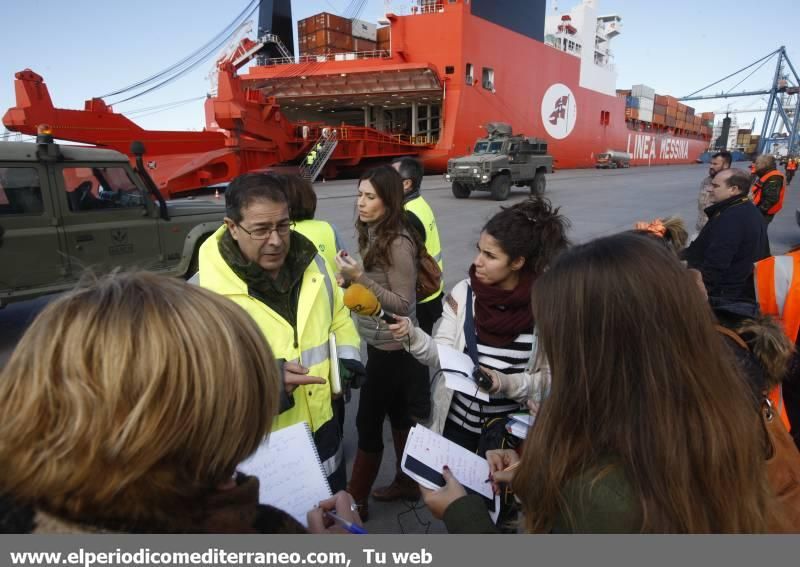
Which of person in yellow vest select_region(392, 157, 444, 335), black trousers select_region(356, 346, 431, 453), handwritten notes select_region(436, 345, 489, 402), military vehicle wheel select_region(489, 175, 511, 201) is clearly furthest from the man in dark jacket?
military vehicle wheel select_region(489, 175, 511, 201)

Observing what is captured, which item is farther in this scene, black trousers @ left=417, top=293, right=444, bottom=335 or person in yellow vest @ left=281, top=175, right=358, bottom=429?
black trousers @ left=417, top=293, right=444, bottom=335

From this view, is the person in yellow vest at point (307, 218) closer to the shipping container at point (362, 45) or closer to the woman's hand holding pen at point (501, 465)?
the woman's hand holding pen at point (501, 465)

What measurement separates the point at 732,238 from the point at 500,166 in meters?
11.2

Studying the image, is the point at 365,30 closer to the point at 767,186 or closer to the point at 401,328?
the point at 767,186

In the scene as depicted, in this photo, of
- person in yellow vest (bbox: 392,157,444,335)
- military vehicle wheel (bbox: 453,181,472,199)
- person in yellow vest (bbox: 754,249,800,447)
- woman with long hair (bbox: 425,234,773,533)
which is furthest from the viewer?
military vehicle wheel (bbox: 453,181,472,199)

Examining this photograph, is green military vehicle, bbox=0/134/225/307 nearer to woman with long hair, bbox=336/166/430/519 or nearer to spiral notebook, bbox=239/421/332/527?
woman with long hair, bbox=336/166/430/519

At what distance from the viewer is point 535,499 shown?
1.04 meters

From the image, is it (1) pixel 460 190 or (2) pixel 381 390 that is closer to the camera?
(2) pixel 381 390

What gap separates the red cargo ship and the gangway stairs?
0.09m

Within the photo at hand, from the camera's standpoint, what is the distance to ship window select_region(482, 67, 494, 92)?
22312mm

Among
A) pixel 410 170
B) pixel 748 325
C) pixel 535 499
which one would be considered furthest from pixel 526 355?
pixel 410 170

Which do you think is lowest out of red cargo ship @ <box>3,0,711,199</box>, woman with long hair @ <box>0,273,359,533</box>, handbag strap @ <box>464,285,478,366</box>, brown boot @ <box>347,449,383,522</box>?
brown boot @ <box>347,449,383,522</box>

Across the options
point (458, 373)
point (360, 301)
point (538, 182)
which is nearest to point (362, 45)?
point (538, 182)

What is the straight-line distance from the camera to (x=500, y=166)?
46.4 ft
